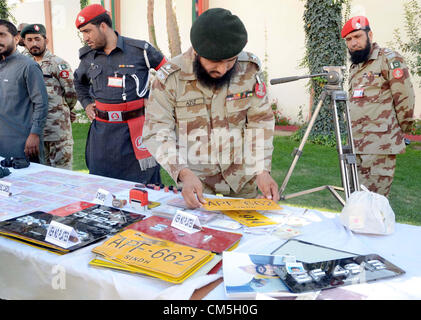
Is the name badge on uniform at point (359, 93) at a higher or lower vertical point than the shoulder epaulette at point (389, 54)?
lower

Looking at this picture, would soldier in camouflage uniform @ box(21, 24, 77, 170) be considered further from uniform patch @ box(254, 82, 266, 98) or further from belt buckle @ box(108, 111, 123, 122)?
uniform patch @ box(254, 82, 266, 98)

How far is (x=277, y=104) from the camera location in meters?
8.61

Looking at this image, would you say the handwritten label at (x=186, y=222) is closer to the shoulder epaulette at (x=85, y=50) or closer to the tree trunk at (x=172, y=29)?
the shoulder epaulette at (x=85, y=50)

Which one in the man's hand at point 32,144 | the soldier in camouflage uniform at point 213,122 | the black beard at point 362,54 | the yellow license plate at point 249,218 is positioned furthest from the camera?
the black beard at point 362,54

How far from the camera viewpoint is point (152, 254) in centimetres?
114

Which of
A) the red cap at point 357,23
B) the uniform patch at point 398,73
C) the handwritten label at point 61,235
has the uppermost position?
the red cap at point 357,23

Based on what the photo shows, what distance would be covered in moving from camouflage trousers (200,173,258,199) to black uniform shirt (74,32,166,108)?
1.03m

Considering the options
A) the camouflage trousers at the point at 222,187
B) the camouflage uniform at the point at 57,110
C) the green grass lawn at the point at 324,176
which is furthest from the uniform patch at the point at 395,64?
the camouflage uniform at the point at 57,110

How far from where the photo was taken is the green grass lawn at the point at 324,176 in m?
4.14

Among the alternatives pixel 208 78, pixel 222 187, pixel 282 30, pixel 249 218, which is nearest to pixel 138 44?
pixel 208 78

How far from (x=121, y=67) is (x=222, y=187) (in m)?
1.29

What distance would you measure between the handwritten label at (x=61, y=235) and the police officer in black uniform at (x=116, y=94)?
144 centimetres

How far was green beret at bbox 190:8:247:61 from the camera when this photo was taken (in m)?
1.52
